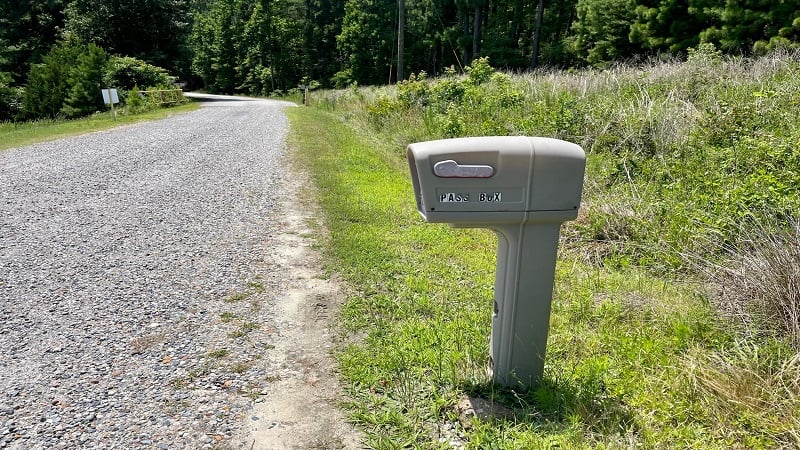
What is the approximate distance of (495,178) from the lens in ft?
6.88

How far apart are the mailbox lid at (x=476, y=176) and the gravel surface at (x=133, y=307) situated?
1.41m

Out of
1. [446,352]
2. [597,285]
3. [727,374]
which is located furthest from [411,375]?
[597,285]

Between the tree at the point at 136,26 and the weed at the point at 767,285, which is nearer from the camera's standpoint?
the weed at the point at 767,285

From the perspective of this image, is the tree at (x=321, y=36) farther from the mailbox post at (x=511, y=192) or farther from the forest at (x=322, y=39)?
the mailbox post at (x=511, y=192)

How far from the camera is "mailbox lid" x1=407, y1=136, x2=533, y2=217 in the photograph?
6.84 ft

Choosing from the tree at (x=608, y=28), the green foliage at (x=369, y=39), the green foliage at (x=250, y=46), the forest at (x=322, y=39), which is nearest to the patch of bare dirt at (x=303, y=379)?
the forest at (x=322, y=39)

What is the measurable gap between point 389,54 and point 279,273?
45569mm

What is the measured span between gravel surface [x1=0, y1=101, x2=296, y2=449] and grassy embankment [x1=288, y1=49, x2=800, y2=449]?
701 millimetres

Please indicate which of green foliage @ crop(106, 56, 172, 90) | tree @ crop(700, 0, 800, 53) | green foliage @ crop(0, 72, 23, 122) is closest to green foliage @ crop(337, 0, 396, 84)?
green foliage @ crop(106, 56, 172, 90)

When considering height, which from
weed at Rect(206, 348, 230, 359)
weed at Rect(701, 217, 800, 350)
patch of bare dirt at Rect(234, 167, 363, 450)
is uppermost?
weed at Rect(701, 217, 800, 350)

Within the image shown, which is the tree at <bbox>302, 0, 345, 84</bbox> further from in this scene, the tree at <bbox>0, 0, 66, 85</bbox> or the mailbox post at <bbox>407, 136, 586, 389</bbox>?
the mailbox post at <bbox>407, 136, 586, 389</bbox>

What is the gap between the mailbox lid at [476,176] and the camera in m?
2.08

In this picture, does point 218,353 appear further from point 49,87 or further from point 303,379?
point 49,87

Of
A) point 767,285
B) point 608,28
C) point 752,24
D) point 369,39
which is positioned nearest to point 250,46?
point 369,39
